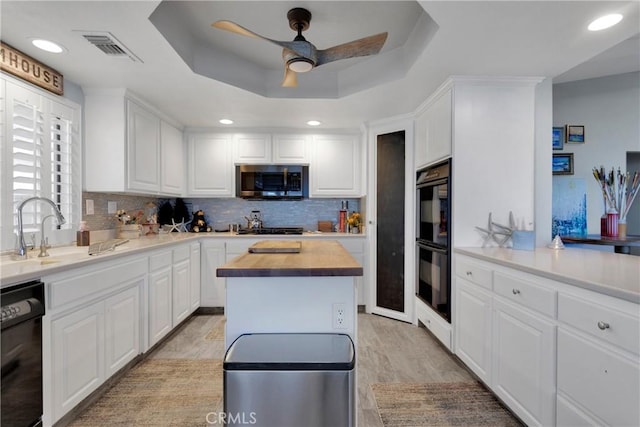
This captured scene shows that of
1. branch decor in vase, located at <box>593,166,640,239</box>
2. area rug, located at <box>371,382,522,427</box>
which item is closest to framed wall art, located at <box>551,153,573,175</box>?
branch decor in vase, located at <box>593,166,640,239</box>

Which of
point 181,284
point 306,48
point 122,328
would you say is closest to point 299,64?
point 306,48

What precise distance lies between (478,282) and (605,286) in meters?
0.88

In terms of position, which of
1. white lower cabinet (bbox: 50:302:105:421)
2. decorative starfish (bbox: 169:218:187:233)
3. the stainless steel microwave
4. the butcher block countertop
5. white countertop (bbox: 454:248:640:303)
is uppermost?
the stainless steel microwave

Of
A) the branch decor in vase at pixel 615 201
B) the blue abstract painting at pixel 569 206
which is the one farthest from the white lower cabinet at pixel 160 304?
the branch decor in vase at pixel 615 201

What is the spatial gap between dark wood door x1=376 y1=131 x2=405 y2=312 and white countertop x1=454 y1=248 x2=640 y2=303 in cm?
103

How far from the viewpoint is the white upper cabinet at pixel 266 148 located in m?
3.76

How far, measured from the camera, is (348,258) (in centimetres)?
157

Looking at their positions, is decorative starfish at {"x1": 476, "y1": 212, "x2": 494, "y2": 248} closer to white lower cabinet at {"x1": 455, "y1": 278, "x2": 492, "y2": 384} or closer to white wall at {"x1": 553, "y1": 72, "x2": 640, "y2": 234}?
white lower cabinet at {"x1": 455, "y1": 278, "x2": 492, "y2": 384}

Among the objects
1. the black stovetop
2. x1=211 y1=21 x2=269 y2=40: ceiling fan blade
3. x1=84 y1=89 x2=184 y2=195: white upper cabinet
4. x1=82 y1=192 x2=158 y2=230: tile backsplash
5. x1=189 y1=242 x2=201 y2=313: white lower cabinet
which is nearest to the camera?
Result: x1=211 y1=21 x2=269 y2=40: ceiling fan blade

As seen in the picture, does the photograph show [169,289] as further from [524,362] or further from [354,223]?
[524,362]

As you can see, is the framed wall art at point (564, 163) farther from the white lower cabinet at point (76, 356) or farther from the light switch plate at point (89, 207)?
the light switch plate at point (89, 207)

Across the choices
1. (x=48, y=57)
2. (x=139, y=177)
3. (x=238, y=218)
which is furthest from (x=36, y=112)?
(x=238, y=218)

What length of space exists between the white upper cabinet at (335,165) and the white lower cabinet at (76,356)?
253 centimetres

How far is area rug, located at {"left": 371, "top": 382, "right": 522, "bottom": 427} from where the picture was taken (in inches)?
66.5
